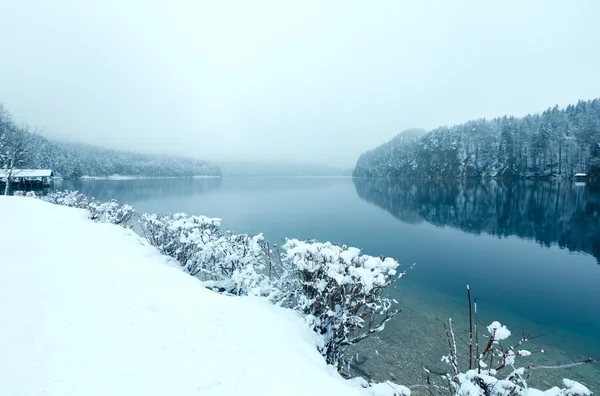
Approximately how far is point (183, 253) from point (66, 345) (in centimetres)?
873

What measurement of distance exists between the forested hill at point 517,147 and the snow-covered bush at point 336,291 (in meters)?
90.0

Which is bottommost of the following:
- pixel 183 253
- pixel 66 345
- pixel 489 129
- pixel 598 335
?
pixel 598 335

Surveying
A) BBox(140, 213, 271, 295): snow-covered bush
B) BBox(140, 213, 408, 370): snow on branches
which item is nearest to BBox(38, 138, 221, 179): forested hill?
BBox(140, 213, 271, 295): snow-covered bush

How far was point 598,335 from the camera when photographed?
36.0ft

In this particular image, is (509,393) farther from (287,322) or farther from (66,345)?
(66,345)

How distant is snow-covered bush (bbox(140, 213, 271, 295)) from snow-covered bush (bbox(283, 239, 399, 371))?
2.19m

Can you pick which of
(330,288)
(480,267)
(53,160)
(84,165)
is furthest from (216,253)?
(84,165)

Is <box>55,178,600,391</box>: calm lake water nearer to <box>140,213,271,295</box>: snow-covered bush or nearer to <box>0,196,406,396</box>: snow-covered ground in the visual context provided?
<box>0,196,406,396</box>: snow-covered ground

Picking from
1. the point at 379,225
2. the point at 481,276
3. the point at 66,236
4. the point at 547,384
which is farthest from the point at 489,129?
the point at 66,236

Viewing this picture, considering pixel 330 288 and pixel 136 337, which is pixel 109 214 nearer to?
pixel 136 337

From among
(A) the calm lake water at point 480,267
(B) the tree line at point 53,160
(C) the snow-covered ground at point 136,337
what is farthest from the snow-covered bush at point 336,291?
(B) the tree line at point 53,160

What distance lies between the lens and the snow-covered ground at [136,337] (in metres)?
4.11

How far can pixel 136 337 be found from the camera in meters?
5.05

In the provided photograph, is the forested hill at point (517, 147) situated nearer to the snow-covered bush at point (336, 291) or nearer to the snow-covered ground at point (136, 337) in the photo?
the snow-covered bush at point (336, 291)
